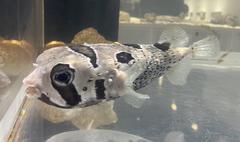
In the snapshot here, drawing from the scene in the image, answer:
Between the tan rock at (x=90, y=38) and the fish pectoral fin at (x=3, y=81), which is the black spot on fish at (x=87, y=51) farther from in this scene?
the tan rock at (x=90, y=38)

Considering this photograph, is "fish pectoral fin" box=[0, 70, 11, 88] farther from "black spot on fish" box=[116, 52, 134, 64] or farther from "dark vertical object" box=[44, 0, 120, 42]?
"dark vertical object" box=[44, 0, 120, 42]

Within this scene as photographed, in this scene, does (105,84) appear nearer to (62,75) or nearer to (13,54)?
(62,75)

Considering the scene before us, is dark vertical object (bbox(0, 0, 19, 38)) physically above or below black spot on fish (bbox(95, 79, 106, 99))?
above

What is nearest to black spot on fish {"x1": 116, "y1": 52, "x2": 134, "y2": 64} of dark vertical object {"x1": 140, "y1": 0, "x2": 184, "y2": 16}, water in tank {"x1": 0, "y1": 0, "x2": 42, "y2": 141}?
water in tank {"x1": 0, "y1": 0, "x2": 42, "y2": 141}

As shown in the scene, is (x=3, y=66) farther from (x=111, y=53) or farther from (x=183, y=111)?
(x=183, y=111)

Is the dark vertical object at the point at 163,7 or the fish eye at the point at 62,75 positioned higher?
the dark vertical object at the point at 163,7

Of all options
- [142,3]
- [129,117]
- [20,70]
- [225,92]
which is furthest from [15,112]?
[142,3]

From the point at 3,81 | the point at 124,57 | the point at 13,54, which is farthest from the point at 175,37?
the point at 13,54

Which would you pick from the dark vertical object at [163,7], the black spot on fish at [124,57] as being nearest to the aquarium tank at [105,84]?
the black spot on fish at [124,57]
